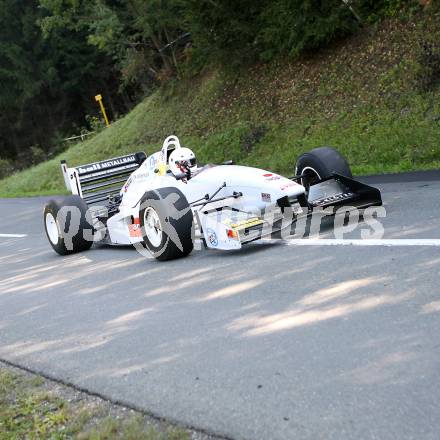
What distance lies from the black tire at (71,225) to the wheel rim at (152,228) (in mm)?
2241

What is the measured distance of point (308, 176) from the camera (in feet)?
30.8

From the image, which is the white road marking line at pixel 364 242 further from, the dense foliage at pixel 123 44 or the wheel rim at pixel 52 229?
the dense foliage at pixel 123 44

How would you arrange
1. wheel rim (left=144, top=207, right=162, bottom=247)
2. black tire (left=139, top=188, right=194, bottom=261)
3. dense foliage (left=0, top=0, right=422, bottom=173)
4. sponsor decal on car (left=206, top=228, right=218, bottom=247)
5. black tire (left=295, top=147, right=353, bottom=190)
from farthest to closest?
dense foliage (left=0, top=0, right=422, bottom=173)
black tire (left=295, top=147, right=353, bottom=190)
wheel rim (left=144, top=207, right=162, bottom=247)
black tire (left=139, top=188, right=194, bottom=261)
sponsor decal on car (left=206, top=228, right=218, bottom=247)

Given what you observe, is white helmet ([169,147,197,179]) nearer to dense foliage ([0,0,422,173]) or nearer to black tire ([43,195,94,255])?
black tire ([43,195,94,255])

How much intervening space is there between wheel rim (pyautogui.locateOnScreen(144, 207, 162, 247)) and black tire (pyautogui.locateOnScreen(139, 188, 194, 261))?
0.10 feet

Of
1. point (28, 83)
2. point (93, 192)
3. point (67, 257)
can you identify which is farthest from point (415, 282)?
point (28, 83)

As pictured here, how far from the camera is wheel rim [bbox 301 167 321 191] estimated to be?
910 cm

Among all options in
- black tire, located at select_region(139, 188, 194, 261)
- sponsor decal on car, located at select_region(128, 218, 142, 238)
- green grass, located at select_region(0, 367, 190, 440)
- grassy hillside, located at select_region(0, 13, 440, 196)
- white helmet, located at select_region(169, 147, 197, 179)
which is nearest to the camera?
green grass, located at select_region(0, 367, 190, 440)

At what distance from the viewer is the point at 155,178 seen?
9727 millimetres

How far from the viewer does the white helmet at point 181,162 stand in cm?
922

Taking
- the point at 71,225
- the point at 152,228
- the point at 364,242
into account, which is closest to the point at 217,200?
the point at 152,228

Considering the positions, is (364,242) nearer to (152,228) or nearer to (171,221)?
(171,221)

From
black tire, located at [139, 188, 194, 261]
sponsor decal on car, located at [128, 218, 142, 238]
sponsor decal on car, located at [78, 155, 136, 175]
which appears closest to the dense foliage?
sponsor decal on car, located at [78, 155, 136, 175]

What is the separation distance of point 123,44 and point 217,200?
76.9 feet
